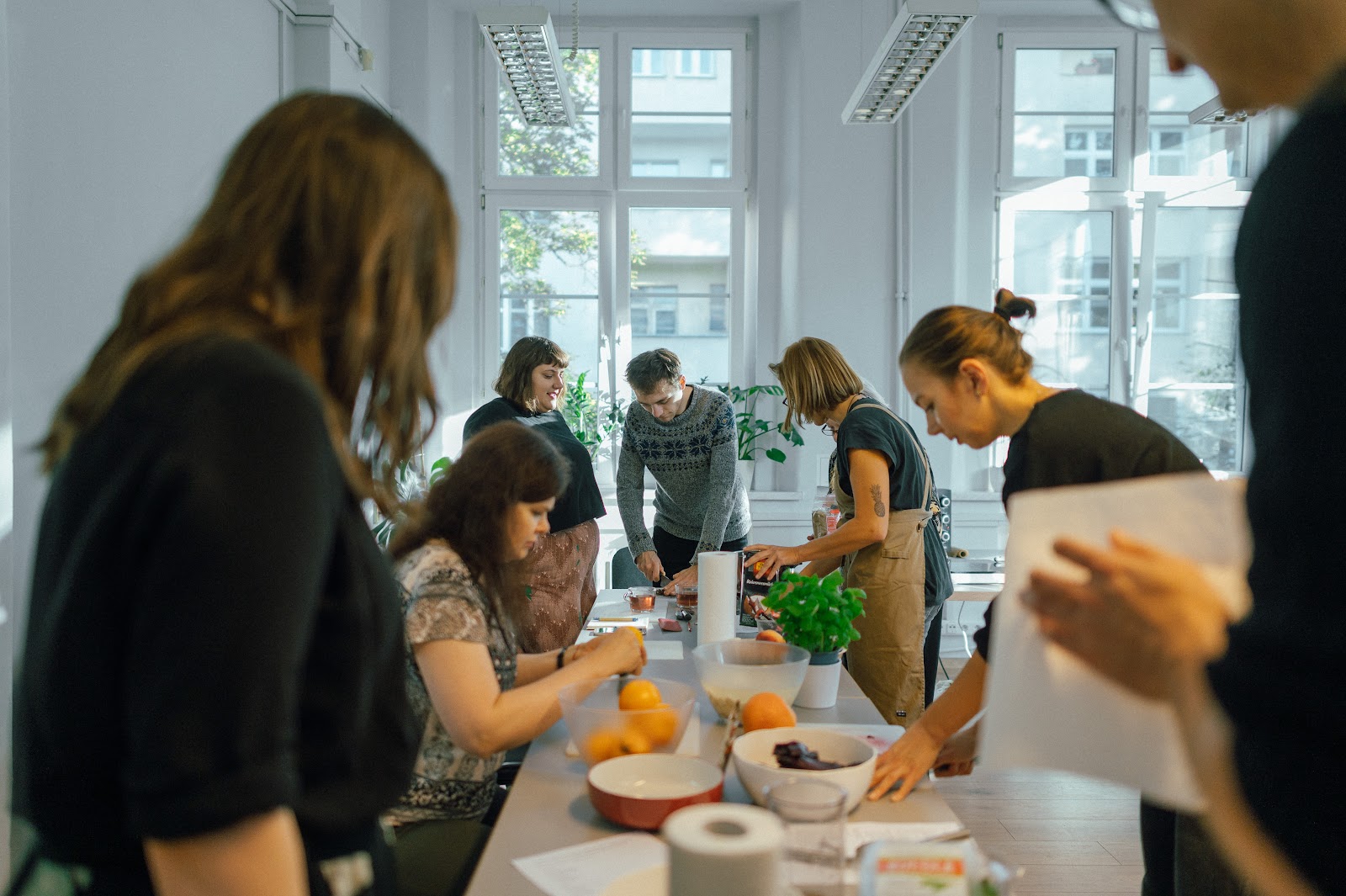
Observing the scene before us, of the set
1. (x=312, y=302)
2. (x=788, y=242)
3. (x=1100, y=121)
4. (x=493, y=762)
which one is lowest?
(x=493, y=762)

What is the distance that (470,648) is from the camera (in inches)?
68.1

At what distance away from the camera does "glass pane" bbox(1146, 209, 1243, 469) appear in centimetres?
611

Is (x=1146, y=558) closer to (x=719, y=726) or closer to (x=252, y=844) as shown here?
(x=252, y=844)

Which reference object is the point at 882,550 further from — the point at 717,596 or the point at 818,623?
the point at 818,623

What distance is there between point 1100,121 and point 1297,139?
20.0 feet

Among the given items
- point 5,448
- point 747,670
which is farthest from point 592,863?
point 5,448

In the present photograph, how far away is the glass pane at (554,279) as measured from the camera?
6168mm

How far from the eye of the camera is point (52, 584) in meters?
0.75

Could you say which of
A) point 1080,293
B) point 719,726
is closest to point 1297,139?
point 719,726

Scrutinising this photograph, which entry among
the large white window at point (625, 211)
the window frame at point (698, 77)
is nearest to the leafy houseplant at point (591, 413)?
the large white window at point (625, 211)

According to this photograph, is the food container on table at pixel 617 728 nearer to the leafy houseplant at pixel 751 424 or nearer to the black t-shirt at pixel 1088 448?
the black t-shirt at pixel 1088 448

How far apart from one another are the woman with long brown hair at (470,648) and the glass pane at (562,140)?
4.40 meters

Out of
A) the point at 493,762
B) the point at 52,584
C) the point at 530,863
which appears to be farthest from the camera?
the point at 493,762

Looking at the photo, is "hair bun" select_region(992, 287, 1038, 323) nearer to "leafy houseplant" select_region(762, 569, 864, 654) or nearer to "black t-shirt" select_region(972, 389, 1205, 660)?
"black t-shirt" select_region(972, 389, 1205, 660)
